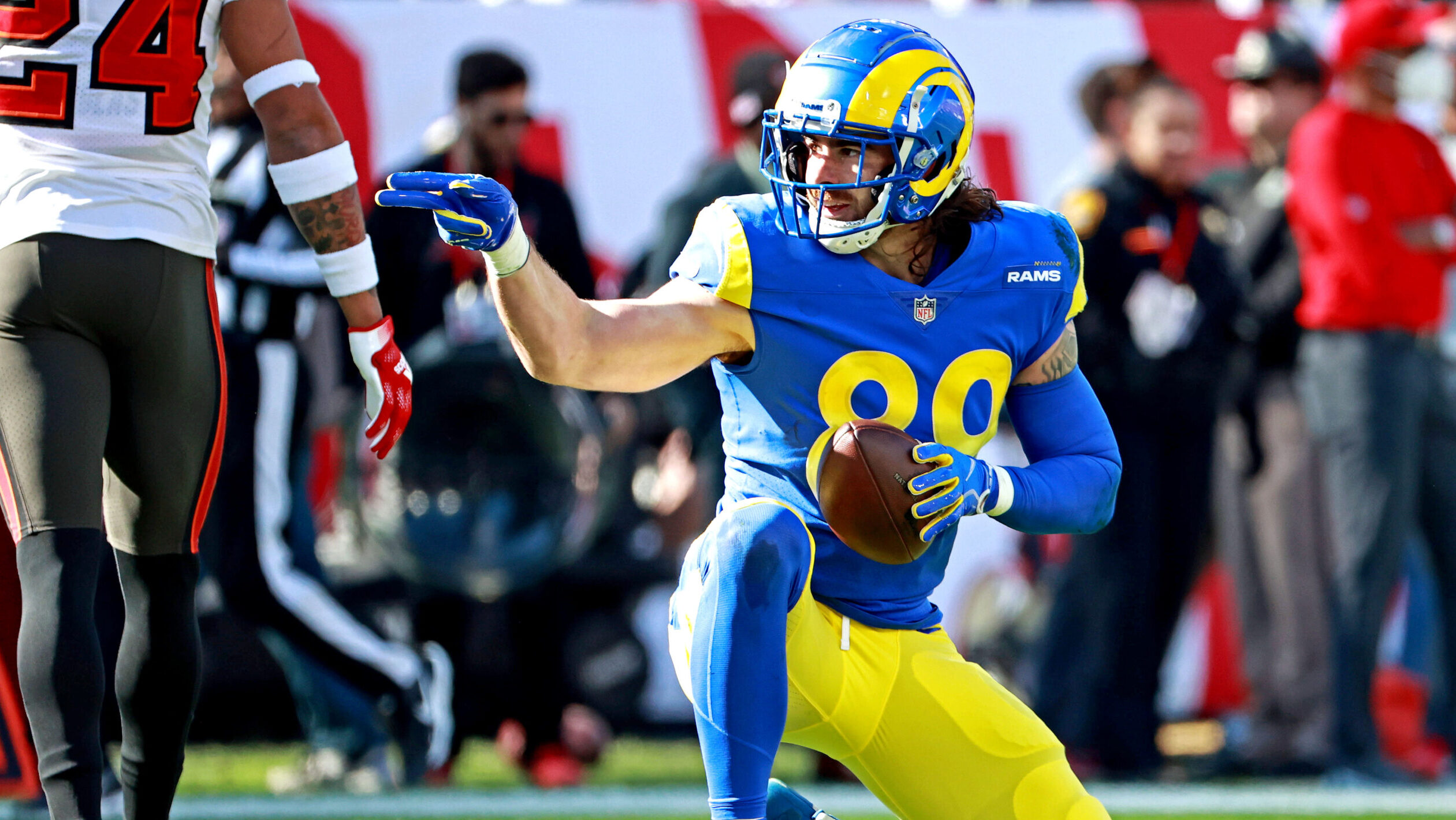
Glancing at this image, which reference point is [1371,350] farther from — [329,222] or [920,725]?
[329,222]

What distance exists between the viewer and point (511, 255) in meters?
2.36

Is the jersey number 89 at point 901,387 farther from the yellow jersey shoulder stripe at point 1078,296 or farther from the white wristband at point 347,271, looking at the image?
the white wristband at point 347,271

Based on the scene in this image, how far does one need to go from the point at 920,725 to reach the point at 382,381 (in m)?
0.97

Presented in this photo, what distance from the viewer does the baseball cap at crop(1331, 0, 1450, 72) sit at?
5531mm

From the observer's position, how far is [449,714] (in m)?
4.80

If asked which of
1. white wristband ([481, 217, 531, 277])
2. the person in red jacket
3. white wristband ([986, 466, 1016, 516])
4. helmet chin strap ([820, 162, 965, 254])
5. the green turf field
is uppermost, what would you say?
white wristband ([481, 217, 531, 277])

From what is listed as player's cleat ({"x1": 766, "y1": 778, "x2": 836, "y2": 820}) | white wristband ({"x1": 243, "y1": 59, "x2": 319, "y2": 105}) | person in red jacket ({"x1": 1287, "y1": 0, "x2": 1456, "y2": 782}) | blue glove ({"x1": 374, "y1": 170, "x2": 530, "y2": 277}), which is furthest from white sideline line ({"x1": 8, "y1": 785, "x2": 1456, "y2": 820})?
blue glove ({"x1": 374, "y1": 170, "x2": 530, "y2": 277})

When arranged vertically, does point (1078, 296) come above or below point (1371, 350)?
above

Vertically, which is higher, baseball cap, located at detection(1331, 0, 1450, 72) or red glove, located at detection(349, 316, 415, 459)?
baseball cap, located at detection(1331, 0, 1450, 72)

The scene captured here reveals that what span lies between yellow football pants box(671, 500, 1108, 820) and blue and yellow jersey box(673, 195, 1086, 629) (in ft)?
0.30

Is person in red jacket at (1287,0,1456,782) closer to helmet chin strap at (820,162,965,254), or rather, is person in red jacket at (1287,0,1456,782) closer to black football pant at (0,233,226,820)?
helmet chin strap at (820,162,965,254)

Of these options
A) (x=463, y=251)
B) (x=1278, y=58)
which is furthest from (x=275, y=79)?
(x=1278, y=58)

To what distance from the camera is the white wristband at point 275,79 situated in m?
2.81

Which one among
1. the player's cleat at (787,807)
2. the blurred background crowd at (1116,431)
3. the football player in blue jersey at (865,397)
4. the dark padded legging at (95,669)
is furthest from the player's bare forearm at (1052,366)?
the blurred background crowd at (1116,431)
